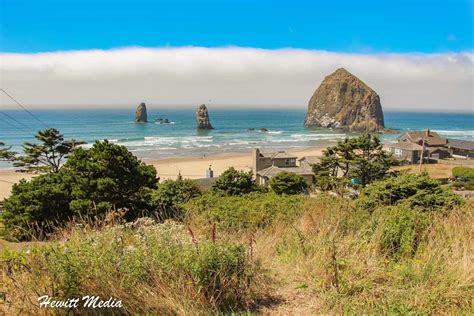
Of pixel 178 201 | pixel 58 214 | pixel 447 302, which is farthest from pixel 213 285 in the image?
pixel 178 201

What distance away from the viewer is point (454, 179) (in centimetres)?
3488

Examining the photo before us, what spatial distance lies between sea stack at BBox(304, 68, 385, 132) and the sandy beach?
270 ft

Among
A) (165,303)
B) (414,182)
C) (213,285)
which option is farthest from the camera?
(414,182)

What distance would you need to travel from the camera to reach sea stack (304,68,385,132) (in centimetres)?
13462

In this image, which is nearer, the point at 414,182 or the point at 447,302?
the point at 447,302

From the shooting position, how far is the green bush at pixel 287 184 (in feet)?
88.7

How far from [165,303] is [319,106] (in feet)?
487

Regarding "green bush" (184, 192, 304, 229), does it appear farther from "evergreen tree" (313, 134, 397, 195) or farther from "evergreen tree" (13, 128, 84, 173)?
"evergreen tree" (13, 128, 84, 173)

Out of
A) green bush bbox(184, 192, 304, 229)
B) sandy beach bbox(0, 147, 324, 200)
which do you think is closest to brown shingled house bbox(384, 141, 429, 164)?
sandy beach bbox(0, 147, 324, 200)

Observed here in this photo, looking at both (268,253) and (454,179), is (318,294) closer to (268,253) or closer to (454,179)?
(268,253)

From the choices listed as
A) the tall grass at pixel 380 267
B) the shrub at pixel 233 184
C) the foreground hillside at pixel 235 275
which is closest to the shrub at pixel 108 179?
the shrub at pixel 233 184

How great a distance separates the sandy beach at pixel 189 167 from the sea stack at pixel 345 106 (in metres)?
82.3

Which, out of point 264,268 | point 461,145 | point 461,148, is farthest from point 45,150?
point 461,145

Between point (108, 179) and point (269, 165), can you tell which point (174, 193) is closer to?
point (108, 179)
